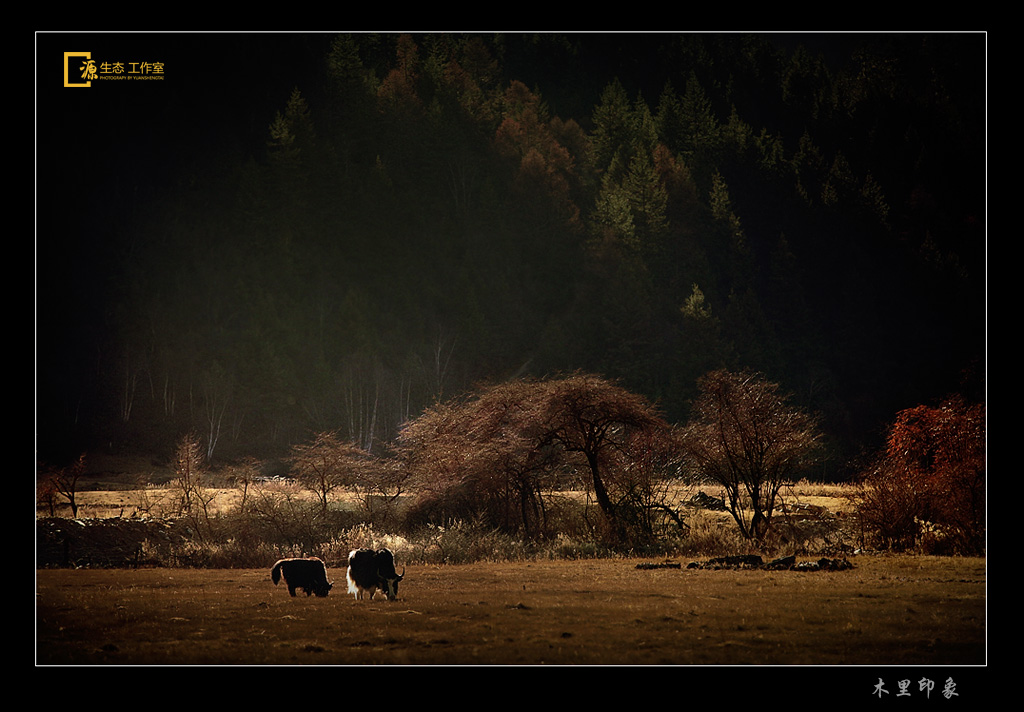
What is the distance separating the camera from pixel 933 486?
15.5m

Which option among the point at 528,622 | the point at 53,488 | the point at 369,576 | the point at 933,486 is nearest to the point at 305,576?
the point at 369,576

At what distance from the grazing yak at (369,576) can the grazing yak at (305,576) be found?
0.45m

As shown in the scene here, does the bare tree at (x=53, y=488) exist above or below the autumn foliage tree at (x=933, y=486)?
below

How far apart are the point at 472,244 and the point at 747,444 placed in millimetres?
48789

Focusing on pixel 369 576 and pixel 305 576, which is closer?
pixel 369 576

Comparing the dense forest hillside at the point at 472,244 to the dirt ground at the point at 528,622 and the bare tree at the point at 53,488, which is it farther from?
the dirt ground at the point at 528,622

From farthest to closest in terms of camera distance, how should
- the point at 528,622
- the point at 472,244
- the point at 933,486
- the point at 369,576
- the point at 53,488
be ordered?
1. the point at 472,244
2. the point at 53,488
3. the point at 933,486
4. the point at 369,576
5. the point at 528,622

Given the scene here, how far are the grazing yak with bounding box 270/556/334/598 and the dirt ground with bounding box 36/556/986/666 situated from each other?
24 cm

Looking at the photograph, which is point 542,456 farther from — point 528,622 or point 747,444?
point 528,622

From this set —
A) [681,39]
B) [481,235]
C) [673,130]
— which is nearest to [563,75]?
[681,39]

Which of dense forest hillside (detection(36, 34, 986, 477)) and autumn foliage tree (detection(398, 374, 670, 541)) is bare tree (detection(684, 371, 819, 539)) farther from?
dense forest hillside (detection(36, 34, 986, 477))

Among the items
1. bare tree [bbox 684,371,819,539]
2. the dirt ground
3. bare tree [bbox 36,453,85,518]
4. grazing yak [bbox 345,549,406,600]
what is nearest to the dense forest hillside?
bare tree [bbox 36,453,85,518]

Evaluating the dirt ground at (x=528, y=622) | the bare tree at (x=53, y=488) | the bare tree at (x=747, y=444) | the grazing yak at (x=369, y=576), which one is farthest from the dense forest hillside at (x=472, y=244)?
the grazing yak at (x=369, y=576)

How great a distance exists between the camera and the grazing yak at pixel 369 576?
10.4 meters
